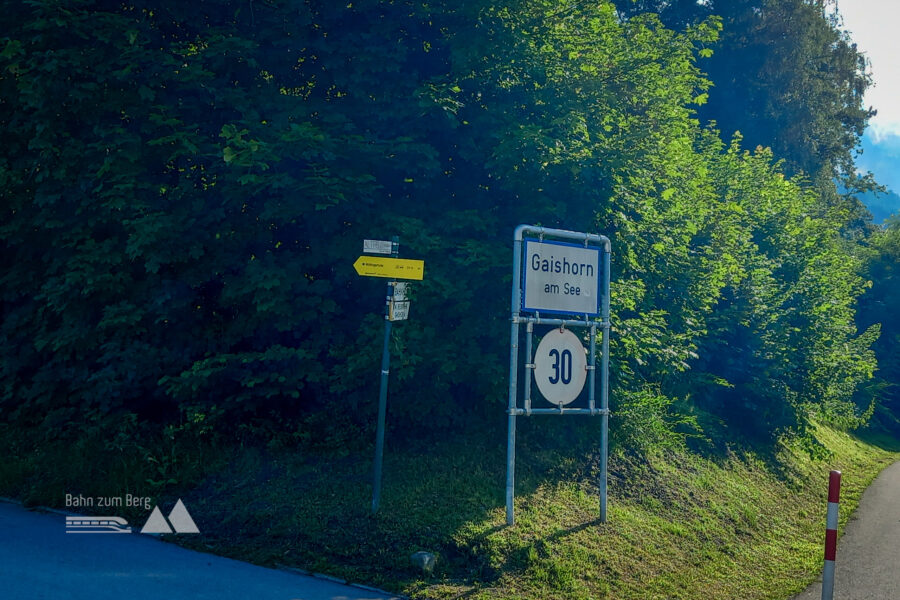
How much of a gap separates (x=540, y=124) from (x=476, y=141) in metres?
0.93

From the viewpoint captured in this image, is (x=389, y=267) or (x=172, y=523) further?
(x=172, y=523)

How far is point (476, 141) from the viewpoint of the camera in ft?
36.1

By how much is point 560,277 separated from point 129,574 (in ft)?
17.0

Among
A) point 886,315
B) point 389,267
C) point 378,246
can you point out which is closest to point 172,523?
point 389,267

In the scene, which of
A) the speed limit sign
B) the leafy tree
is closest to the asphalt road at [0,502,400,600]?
Answer: the speed limit sign

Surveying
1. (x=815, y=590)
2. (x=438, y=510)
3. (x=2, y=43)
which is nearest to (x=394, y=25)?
(x=2, y=43)

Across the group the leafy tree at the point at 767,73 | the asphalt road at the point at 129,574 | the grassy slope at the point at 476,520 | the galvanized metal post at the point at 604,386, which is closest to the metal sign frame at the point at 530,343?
the galvanized metal post at the point at 604,386

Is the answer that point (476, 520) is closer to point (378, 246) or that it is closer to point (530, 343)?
point (530, 343)

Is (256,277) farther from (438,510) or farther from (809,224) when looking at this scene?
(809,224)

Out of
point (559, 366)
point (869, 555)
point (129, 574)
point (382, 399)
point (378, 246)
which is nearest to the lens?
point (129, 574)

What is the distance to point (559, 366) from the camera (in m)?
8.77

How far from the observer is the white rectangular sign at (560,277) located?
8.58 metres

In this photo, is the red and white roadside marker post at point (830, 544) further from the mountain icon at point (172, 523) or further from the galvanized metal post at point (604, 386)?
the mountain icon at point (172, 523)

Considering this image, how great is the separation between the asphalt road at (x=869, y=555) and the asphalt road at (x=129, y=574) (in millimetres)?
5278
